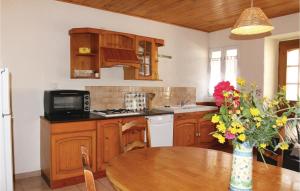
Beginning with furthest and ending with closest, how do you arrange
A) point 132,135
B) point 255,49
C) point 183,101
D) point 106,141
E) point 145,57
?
point 183,101
point 255,49
point 145,57
point 132,135
point 106,141

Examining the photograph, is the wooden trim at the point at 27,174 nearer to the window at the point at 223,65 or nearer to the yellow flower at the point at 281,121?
the yellow flower at the point at 281,121

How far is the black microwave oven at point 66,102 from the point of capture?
2.99m

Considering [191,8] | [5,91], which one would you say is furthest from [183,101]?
[5,91]

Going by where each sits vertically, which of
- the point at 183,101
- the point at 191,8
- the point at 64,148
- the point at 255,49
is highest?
the point at 191,8

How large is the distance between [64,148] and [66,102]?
0.62 metres

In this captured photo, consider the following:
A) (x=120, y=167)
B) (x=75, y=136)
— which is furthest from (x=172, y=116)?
(x=120, y=167)

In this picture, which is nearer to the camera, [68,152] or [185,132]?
[68,152]

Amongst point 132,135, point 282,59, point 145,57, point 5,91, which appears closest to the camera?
point 5,91

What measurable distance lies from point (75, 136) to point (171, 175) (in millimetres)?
1781

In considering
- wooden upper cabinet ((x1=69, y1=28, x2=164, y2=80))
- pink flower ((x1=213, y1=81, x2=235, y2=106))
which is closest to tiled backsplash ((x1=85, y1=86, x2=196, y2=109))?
wooden upper cabinet ((x1=69, y1=28, x2=164, y2=80))

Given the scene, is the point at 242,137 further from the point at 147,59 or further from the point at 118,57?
the point at 147,59

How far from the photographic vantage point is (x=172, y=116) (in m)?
3.72

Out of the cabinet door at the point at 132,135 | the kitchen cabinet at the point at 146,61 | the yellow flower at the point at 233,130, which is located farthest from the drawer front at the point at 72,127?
the yellow flower at the point at 233,130

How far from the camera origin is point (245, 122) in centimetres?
108
